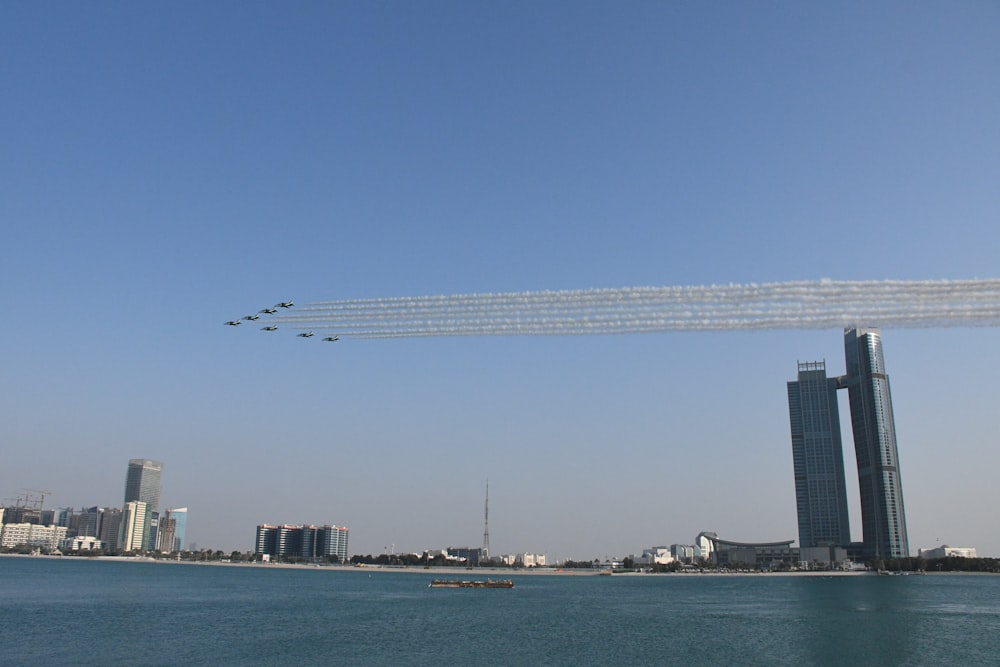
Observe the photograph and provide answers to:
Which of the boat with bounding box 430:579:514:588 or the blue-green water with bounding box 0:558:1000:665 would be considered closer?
the blue-green water with bounding box 0:558:1000:665

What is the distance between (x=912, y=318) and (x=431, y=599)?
83.9 metres

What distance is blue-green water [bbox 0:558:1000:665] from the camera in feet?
164

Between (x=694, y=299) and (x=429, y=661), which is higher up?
(x=694, y=299)

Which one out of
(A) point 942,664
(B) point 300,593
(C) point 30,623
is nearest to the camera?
(A) point 942,664

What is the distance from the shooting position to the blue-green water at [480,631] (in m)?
50.0

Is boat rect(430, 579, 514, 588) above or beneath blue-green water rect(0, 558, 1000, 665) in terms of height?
beneath

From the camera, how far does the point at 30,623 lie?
64375 millimetres

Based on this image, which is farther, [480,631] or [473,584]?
[473,584]

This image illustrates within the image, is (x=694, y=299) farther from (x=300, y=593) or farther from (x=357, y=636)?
(x=300, y=593)

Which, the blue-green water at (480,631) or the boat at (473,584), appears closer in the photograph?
the blue-green water at (480,631)

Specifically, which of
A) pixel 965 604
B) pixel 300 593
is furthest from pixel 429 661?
pixel 965 604

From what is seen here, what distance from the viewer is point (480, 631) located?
6462cm

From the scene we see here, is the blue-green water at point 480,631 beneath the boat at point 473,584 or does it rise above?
above

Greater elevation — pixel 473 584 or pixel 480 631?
pixel 480 631
